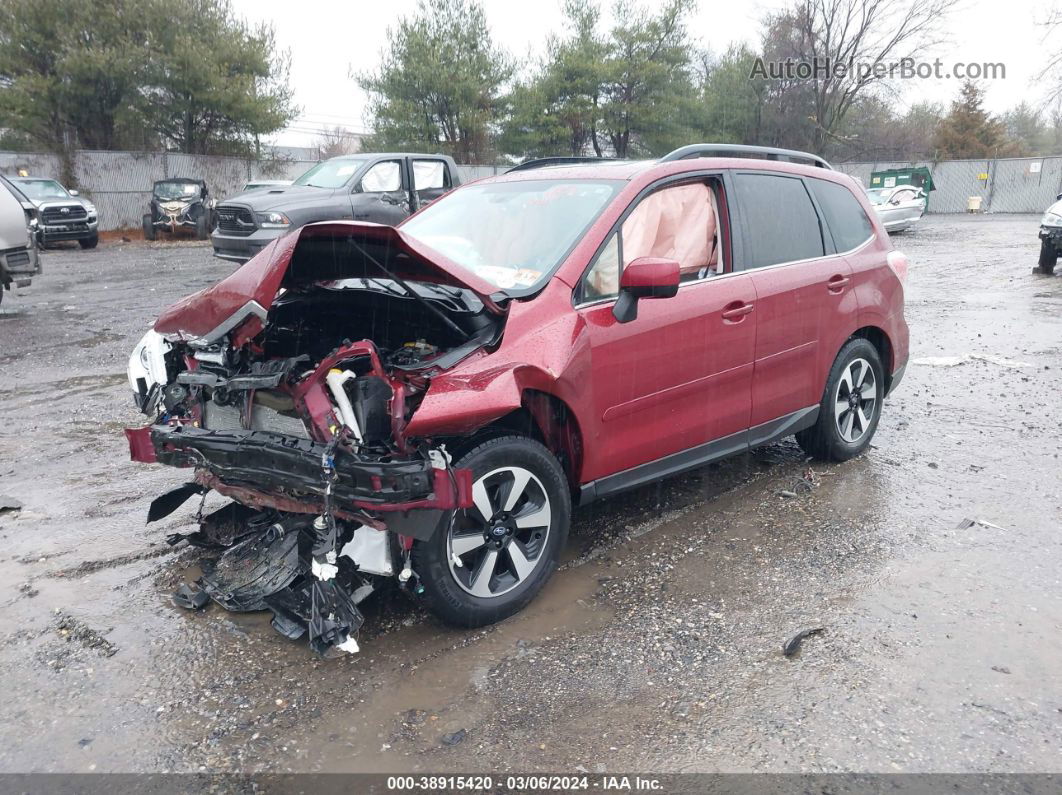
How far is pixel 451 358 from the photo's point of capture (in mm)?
3260

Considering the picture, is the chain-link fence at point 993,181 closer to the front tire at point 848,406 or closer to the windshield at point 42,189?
the windshield at point 42,189

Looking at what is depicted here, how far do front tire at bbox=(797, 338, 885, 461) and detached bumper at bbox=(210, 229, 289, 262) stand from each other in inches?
341

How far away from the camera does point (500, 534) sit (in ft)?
11.1

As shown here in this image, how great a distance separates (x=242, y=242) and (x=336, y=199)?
4.81 feet

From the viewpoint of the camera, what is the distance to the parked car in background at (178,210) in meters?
23.8

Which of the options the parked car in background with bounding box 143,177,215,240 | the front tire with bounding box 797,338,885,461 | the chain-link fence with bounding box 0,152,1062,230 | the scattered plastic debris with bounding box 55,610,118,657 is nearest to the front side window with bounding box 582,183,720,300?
the front tire with bounding box 797,338,885,461

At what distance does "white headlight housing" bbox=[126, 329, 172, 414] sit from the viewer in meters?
3.69

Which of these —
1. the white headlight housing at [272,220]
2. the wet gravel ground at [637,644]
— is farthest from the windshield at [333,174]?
the wet gravel ground at [637,644]

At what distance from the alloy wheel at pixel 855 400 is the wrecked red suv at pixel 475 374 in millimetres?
470

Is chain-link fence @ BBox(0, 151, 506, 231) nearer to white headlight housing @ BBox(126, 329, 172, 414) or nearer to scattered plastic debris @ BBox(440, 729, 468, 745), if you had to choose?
white headlight housing @ BBox(126, 329, 172, 414)

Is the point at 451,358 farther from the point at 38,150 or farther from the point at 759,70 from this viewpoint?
the point at 759,70

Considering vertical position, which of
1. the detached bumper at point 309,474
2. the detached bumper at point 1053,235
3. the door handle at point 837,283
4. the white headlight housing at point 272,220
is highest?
the white headlight housing at point 272,220

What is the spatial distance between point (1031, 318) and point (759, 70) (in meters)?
32.0

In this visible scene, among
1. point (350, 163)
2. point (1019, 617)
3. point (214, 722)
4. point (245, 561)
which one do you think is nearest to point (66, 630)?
point (245, 561)
